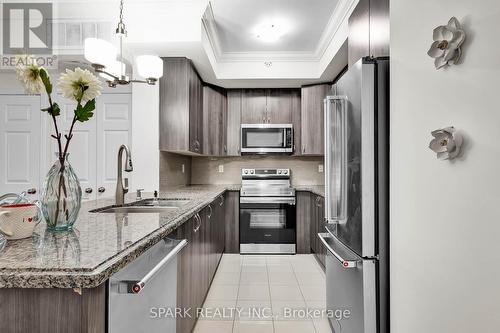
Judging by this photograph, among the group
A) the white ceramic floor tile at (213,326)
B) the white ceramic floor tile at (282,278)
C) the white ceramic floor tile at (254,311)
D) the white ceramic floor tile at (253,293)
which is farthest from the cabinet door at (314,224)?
the white ceramic floor tile at (213,326)

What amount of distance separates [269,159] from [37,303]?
4.14 meters

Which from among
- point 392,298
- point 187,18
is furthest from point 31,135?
point 392,298

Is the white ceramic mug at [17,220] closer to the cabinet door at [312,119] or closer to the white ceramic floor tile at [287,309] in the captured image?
the white ceramic floor tile at [287,309]

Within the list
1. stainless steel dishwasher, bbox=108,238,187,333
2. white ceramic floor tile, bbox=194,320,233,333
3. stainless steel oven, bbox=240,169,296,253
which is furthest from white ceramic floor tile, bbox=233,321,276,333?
stainless steel oven, bbox=240,169,296,253

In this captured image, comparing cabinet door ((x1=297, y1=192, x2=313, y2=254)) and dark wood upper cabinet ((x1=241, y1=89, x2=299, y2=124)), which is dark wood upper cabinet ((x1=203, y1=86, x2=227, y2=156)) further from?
cabinet door ((x1=297, y1=192, x2=313, y2=254))

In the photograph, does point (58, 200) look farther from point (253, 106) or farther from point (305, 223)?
point (253, 106)

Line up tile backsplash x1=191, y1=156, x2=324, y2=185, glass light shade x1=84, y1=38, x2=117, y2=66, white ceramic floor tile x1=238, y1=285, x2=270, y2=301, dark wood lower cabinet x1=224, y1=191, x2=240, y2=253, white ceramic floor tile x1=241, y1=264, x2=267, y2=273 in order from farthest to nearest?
tile backsplash x1=191, y1=156, x2=324, y2=185 → dark wood lower cabinet x1=224, y1=191, x2=240, y2=253 → white ceramic floor tile x1=241, y1=264, x2=267, y2=273 → white ceramic floor tile x1=238, y1=285, x2=270, y2=301 → glass light shade x1=84, y1=38, x2=117, y2=66

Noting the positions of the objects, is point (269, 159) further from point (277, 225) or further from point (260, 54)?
point (260, 54)

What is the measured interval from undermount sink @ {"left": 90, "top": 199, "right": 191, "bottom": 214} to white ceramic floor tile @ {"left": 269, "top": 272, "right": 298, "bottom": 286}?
52.6 inches

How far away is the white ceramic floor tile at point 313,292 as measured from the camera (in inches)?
107

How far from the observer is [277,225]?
412 centimetres

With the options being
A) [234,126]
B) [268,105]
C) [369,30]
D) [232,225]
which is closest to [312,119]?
[268,105]

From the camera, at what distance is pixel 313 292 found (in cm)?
285

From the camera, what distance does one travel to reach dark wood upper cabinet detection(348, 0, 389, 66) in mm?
1732
